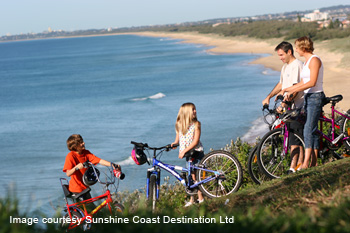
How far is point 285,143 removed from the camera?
6.28 m

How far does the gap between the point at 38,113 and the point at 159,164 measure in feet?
86.7

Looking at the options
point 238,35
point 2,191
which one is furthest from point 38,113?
point 238,35

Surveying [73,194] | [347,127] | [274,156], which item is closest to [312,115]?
[274,156]

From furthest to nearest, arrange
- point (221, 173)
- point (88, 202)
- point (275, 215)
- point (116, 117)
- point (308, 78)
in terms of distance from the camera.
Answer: point (116, 117) → point (308, 78) → point (221, 173) → point (88, 202) → point (275, 215)

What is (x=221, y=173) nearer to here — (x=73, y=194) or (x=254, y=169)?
(x=254, y=169)

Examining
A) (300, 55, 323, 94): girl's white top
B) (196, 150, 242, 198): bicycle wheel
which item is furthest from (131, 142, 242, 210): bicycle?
(300, 55, 323, 94): girl's white top

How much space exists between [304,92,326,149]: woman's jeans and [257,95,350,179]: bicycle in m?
0.13

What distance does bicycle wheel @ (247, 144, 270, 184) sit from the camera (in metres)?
6.17

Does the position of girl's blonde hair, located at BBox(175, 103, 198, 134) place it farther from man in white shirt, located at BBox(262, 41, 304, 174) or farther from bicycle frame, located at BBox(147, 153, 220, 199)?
man in white shirt, located at BBox(262, 41, 304, 174)

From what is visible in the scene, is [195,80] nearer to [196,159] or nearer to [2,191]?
[2,191]

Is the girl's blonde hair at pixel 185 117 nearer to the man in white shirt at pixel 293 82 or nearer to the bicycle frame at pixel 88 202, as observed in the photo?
the man in white shirt at pixel 293 82

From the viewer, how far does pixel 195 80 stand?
4006 cm

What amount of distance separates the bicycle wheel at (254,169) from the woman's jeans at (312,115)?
2.28 feet

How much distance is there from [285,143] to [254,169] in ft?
1.93
